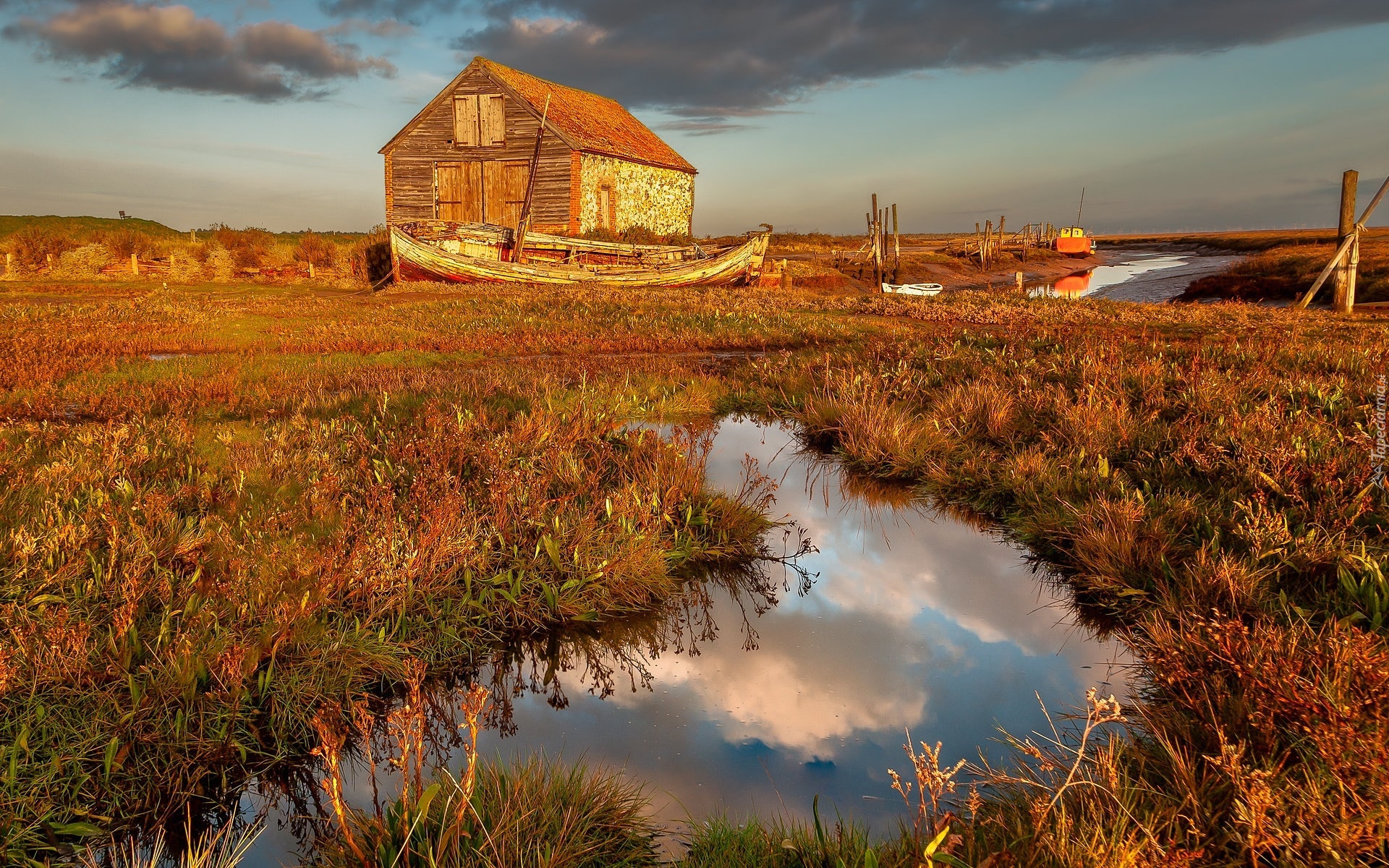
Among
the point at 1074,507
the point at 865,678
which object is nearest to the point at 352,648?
the point at 865,678

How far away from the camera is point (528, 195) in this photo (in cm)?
2975

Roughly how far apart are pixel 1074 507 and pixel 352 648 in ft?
15.3

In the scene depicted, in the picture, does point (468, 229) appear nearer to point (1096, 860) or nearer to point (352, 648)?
point (352, 648)

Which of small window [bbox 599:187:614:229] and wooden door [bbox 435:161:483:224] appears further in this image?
small window [bbox 599:187:614:229]

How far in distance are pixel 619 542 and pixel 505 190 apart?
97.4 ft

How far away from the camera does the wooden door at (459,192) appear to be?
32.0 metres

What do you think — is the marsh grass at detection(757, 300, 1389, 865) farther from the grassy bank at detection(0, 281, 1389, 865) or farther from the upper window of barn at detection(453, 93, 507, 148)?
the upper window of barn at detection(453, 93, 507, 148)

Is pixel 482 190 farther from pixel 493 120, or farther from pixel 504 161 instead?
pixel 493 120

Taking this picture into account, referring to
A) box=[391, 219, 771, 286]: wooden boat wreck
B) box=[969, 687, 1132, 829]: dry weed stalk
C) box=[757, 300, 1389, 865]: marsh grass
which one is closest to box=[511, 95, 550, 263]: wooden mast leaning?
box=[391, 219, 771, 286]: wooden boat wreck

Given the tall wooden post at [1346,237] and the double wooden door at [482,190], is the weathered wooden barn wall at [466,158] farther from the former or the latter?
the tall wooden post at [1346,237]

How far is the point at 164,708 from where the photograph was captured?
10.6ft

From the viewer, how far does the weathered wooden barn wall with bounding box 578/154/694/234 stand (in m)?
31.7

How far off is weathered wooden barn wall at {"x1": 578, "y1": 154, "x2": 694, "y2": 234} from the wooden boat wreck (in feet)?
8.55

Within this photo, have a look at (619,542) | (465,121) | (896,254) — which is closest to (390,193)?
(465,121)
